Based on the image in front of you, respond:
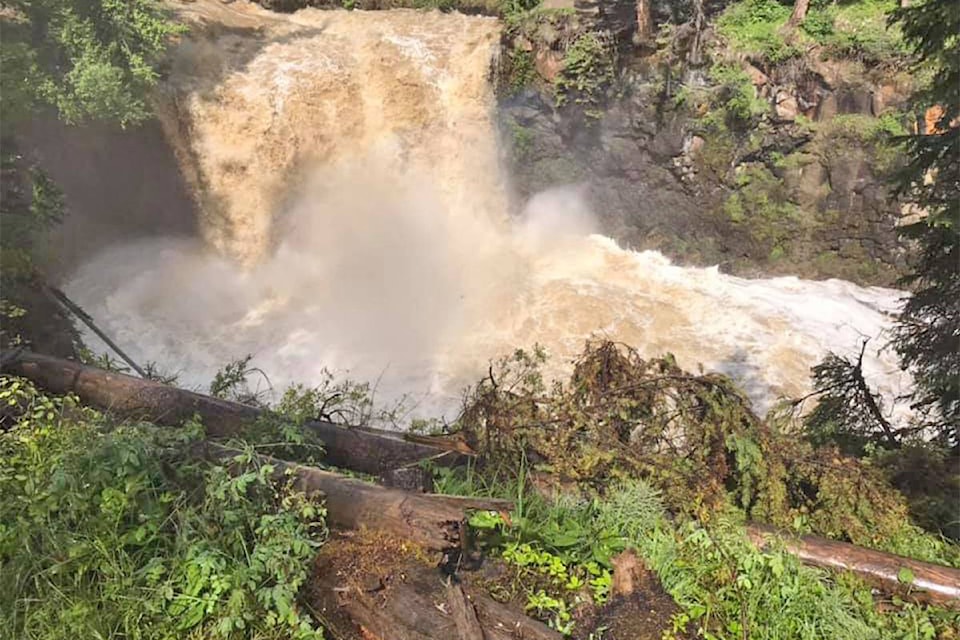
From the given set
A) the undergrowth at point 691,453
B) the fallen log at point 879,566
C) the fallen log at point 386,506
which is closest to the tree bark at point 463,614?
the fallen log at point 386,506

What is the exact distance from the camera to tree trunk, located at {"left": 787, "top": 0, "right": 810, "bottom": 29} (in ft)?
43.1

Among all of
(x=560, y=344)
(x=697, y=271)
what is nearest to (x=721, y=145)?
(x=697, y=271)

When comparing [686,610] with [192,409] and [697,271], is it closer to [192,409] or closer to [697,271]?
[192,409]

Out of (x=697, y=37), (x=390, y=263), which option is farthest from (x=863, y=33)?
(x=390, y=263)

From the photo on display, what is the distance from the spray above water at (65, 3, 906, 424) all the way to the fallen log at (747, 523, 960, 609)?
6335 mm

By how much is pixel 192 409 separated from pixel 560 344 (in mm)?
7104

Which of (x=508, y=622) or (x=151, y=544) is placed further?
(x=151, y=544)

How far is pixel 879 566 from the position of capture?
10.1 ft

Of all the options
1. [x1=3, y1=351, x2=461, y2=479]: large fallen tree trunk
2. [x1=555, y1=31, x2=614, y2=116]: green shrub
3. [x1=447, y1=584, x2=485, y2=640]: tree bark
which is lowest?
[x1=3, y1=351, x2=461, y2=479]: large fallen tree trunk

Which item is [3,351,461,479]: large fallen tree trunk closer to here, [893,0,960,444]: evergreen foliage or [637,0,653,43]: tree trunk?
[893,0,960,444]: evergreen foliage

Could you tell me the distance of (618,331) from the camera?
10633mm

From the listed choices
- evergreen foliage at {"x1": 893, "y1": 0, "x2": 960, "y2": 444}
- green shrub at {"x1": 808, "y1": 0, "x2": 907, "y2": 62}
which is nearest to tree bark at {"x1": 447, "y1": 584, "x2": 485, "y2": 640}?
evergreen foliage at {"x1": 893, "y1": 0, "x2": 960, "y2": 444}

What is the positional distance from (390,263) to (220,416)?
8.86 m

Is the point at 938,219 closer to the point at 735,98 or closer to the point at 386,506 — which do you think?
the point at 386,506
